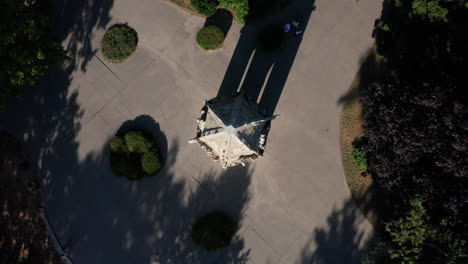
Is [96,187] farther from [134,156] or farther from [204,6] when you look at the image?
[204,6]

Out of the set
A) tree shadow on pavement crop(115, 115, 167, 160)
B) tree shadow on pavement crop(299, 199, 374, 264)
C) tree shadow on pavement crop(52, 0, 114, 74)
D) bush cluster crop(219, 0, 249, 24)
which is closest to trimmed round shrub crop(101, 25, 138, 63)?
tree shadow on pavement crop(52, 0, 114, 74)

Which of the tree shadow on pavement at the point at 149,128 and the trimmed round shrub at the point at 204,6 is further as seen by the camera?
the tree shadow on pavement at the point at 149,128

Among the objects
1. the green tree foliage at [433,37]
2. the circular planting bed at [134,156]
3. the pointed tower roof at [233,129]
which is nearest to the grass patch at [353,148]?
the green tree foliage at [433,37]

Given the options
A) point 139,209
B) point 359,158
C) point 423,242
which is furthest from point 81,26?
point 423,242

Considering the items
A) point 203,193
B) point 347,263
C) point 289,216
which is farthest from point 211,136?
point 347,263

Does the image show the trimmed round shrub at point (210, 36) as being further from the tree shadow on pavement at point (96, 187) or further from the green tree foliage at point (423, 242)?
the green tree foliage at point (423, 242)
